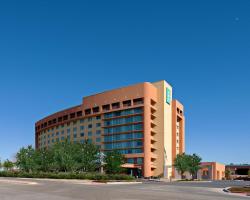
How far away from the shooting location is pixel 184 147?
15288cm

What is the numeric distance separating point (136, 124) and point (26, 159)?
137ft

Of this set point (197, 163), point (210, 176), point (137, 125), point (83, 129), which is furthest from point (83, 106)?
point (210, 176)

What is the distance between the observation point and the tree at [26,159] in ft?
328

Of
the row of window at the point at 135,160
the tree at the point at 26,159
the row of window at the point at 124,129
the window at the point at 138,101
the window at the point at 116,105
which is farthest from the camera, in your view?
the window at the point at 116,105

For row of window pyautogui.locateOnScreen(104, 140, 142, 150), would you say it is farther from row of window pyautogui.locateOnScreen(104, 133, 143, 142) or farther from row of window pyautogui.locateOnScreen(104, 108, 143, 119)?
row of window pyautogui.locateOnScreen(104, 108, 143, 119)

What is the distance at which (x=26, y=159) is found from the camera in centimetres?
10050

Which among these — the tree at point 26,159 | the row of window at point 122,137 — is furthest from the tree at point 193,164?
the tree at point 26,159

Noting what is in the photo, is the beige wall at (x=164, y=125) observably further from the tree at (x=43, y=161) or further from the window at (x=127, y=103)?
the tree at (x=43, y=161)

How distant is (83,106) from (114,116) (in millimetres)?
18164

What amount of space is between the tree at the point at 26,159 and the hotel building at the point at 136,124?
106ft

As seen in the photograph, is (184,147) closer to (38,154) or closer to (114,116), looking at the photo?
(114,116)

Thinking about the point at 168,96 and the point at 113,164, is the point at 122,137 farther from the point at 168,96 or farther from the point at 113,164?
the point at 113,164

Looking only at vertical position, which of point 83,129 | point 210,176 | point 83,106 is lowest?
point 210,176

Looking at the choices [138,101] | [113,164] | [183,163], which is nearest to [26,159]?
[113,164]
